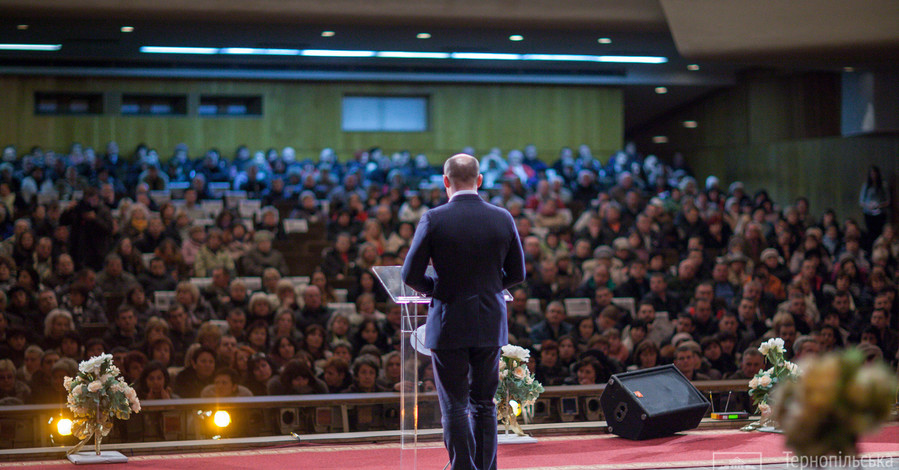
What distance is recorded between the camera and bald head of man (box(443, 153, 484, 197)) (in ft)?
10.7

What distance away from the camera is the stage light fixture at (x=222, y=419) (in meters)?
4.73

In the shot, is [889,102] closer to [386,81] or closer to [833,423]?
A: [386,81]

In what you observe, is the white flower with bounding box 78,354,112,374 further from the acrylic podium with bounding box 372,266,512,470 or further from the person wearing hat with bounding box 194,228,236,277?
the person wearing hat with bounding box 194,228,236,277

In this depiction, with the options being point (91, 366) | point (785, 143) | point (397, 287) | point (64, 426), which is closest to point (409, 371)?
point (397, 287)

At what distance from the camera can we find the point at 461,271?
125 inches

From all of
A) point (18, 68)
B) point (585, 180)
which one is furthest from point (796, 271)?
point (18, 68)

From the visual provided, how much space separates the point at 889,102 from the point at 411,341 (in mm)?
7738

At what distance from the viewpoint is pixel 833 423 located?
71.6 inches

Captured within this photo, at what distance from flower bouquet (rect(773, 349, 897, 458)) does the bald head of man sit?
1583 millimetres

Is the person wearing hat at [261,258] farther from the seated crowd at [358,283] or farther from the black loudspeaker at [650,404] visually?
the black loudspeaker at [650,404]

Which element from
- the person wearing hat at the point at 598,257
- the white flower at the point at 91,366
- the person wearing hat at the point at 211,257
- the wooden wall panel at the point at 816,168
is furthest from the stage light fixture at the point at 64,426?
the wooden wall panel at the point at 816,168

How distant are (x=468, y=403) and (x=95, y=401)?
1.67 metres

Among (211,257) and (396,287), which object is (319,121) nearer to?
(211,257)

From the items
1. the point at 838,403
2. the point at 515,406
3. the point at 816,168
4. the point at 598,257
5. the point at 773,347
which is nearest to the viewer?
the point at 838,403
